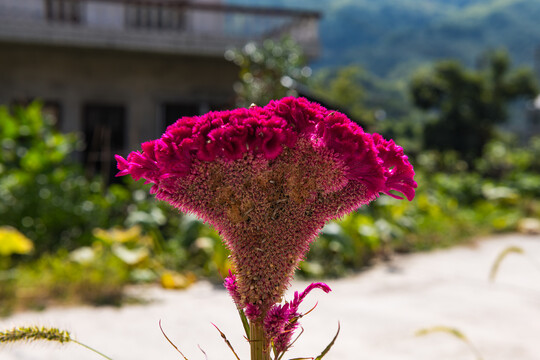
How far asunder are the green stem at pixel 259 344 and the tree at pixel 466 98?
2215 cm

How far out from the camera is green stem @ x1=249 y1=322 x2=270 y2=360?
1.25 meters

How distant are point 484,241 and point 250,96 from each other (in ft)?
14.2

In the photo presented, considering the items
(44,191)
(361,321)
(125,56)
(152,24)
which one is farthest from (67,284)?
(152,24)

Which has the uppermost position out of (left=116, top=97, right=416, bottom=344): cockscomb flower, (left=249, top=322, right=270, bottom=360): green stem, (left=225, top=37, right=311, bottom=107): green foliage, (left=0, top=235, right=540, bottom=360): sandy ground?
(left=225, top=37, right=311, bottom=107): green foliage

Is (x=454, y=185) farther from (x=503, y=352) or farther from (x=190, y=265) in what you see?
(x=503, y=352)

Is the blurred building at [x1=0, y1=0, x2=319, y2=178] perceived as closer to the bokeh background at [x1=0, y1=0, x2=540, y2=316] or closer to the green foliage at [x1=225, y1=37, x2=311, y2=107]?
the bokeh background at [x1=0, y1=0, x2=540, y2=316]

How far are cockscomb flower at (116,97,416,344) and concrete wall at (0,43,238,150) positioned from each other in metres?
9.74

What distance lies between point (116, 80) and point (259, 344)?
10214 mm

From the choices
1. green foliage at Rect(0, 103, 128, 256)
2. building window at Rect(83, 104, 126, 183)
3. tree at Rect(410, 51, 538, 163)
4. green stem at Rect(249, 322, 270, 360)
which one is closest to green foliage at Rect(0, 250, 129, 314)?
green foliage at Rect(0, 103, 128, 256)

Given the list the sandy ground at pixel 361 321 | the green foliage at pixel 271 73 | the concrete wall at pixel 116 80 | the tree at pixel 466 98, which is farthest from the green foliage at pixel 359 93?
the sandy ground at pixel 361 321

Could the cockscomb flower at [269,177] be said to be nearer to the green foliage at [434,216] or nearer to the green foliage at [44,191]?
the green foliage at [434,216]

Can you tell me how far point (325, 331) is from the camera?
4.41 metres

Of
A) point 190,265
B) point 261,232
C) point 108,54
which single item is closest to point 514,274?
point 190,265

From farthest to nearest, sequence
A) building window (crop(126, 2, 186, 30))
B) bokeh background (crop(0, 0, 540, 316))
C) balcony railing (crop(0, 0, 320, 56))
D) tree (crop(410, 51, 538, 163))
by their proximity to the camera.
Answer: tree (crop(410, 51, 538, 163)) < building window (crop(126, 2, 186, 30)) < balcony railing (crop(0, 0, 320, 56)) < bokeh background (crop(0, 0, 540, 316))
